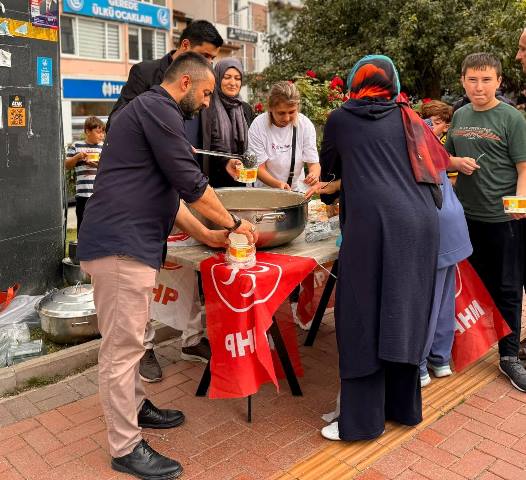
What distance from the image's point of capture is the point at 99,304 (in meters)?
2.41

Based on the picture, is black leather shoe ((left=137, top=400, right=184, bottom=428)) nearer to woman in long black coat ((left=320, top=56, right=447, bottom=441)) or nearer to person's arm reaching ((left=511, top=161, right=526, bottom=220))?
woman in long black coat ((left=320, top=56, right=447, bottom=441))

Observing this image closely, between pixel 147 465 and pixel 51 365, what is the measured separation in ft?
4.22

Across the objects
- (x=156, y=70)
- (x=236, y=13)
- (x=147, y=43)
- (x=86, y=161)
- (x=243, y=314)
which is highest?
(x=236, y=13)

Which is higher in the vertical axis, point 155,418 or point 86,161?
point 86,161

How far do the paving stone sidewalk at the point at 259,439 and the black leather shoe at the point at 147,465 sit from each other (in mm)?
52

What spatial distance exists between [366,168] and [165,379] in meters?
1.85

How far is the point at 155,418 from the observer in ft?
9.55

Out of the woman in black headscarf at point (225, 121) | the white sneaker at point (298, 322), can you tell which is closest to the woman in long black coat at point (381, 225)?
the woman in black headscarf at point (225, 121)

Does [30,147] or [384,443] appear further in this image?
[30,147]

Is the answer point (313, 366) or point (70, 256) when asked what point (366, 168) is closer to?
point (313, 366)

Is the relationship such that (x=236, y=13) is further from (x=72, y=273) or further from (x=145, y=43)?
(x=72, y=273)

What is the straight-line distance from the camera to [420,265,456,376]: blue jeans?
3.08m

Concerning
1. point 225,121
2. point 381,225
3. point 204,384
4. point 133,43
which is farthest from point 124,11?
point 381,225

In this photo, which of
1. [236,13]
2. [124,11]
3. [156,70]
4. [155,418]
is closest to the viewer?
[155,418]
